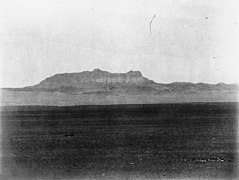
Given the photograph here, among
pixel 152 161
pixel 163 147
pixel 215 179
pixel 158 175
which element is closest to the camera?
pixel 215 179

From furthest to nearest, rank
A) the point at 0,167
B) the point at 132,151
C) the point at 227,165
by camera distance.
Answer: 1. the point at 132,151
2. the point at 227,165
3. the point at 0,167

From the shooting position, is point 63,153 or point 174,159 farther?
point 63,153

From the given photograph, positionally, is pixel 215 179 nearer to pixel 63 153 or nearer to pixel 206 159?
pixel 206 159

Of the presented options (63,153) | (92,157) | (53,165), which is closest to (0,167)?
(53,165)

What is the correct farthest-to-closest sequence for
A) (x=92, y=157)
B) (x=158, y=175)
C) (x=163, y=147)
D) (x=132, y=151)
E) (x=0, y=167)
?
(x=163, y=147), (x=132, y=151), (x=92, y=157), (x=0, y=167), (x=158, y=175)

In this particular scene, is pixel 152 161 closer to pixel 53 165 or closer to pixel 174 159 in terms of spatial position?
pixel 174 159

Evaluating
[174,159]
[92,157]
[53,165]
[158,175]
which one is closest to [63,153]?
[92,157]

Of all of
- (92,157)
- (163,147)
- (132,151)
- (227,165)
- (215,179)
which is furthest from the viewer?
(163,147)

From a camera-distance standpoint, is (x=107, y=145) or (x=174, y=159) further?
(x=107, y=145)
